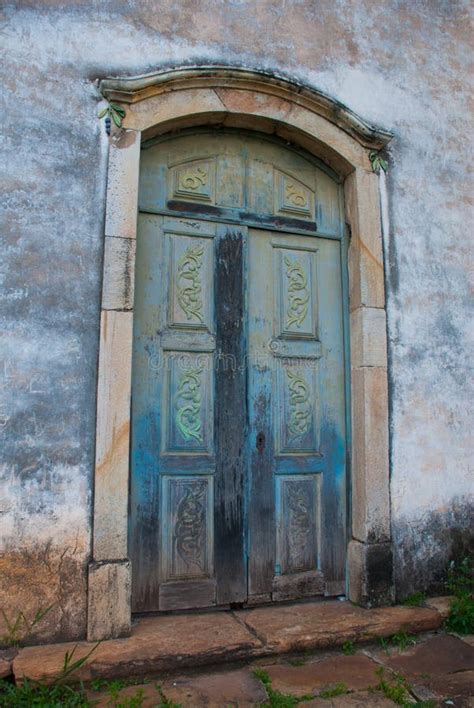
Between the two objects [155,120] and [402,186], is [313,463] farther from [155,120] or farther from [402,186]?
[155,120]

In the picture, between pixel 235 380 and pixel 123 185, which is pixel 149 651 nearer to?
pixel 235 380

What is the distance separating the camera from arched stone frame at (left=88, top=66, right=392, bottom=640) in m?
3.18

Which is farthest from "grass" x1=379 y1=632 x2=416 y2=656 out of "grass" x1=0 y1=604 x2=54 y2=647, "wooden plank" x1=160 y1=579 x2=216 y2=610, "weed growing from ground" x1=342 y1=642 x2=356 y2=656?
"grass" x1=0 y1=604 x2=54 y2=647

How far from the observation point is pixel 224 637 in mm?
3098

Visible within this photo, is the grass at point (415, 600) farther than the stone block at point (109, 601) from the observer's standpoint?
Yes

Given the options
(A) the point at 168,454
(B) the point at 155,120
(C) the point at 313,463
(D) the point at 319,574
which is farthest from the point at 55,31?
(D) the point at 319,574

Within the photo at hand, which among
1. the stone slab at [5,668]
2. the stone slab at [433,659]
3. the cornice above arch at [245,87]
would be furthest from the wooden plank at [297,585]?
the cornice above arch at [245,87]

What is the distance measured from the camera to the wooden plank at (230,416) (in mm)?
3609

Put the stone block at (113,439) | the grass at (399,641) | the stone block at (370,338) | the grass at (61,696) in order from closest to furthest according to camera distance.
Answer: the grass at (61,696)
the stone block at (113,439)
the grass at (399,641)
the stone block at (370,338)

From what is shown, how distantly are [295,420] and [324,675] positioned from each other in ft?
4.78

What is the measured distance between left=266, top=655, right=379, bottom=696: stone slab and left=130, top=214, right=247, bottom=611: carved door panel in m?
0.67

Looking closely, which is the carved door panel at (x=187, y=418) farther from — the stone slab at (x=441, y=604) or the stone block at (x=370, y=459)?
the stone slab at (x=441, y=604)

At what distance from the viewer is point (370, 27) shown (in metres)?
4.21
